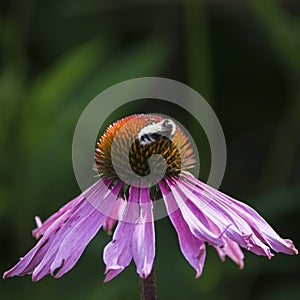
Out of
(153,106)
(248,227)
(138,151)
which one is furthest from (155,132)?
(153,106)

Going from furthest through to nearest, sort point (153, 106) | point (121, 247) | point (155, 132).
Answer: point (153, 106) → point (155, 132) → point (121, 247)

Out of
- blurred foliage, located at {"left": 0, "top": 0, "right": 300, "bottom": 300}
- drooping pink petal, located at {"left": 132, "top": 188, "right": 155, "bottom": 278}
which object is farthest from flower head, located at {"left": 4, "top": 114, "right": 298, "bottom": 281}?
blurred foliage, located at {"left": 0, "top": 0, "right": 300, "bottom": 300}

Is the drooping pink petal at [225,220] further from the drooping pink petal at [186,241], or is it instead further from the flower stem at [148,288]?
the flower stem at [148,288]

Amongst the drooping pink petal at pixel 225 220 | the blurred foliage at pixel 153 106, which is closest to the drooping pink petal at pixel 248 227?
the drooping pink petal at pixel 225 220

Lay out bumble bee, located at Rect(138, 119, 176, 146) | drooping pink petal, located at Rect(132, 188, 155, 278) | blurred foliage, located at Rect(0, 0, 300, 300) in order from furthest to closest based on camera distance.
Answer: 1. blurred foliage, located at Rect(0, 0, 300, 300)
2. bumble bee, located at Rect(138, 119, 176, 146)
3. drooping pink petal, located at Rect(132, 188, 155, 278)

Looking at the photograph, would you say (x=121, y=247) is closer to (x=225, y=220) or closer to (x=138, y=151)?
(x=225, y=220)

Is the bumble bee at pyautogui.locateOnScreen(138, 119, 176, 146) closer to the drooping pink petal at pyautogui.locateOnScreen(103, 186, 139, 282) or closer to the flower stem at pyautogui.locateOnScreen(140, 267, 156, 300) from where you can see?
the drooping pink petal at pyautogui.locateOnScreen(103, 186, 139, 282)
